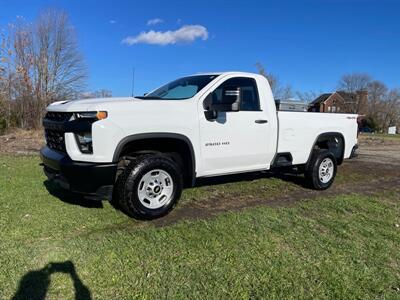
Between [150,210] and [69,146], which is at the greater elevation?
[69,146]

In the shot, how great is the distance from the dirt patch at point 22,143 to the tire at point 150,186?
747cm

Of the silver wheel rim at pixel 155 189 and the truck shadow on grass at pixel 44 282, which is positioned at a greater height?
the silver wheel rim at pixel 155 189

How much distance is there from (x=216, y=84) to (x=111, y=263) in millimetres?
3046

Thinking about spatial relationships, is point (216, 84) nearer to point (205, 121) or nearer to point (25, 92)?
point (205, 121)

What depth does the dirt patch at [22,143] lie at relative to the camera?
11.3 meters

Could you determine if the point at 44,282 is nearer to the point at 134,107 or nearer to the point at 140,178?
→ the point at 140,178

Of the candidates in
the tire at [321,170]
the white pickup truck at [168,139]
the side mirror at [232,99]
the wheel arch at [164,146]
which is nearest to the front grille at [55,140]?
the white pickup truck at [168,139]

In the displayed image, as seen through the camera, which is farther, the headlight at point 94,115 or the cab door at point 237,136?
the cab door at point 237,136

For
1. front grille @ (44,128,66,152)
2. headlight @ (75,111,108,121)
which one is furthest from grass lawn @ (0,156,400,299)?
headlight @ (75,111,108,121)

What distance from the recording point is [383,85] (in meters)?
79.2

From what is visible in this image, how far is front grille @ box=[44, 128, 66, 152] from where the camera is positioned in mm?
4527

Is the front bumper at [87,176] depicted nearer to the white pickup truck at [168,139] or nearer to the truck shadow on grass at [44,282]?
the white pickup truck at [168,139]

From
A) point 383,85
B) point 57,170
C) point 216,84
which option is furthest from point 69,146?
point 383,85

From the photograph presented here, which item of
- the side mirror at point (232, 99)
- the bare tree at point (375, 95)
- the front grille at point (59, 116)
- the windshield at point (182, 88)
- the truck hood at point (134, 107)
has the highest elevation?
the bare tree at point (375, 95)
